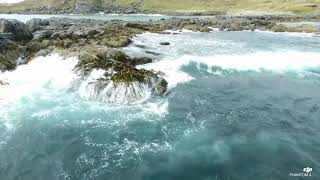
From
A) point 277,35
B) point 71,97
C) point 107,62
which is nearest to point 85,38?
point 107,62

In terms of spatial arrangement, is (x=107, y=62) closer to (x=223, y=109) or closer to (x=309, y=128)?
(x=223, y=109)

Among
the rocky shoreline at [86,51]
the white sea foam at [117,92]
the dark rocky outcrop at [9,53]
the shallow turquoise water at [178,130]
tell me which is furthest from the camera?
the dark rocky outcrop at [9,53]

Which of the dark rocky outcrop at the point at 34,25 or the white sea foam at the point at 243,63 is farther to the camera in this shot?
the dark rocky outcrop at the point at 34,25

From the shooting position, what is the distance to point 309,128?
97.8 feet

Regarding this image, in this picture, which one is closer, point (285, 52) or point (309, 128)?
point (309, 128)

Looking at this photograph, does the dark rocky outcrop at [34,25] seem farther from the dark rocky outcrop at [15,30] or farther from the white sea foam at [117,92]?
the white sea foam at [117,92]

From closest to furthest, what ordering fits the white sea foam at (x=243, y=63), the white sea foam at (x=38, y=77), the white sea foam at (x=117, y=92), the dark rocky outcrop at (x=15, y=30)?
the white sea foam at (x=117, y=92) < the white sea foam at (x=38, y=77) < the white sea foam at (x=243, y=63) < the dark rocky outcrop at (x=15, y=30)

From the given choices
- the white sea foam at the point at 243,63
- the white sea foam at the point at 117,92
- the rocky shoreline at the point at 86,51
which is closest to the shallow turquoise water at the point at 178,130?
the white sea foam at the point at 243,63

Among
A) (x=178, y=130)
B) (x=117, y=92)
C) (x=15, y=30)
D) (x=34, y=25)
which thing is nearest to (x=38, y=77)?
(x=117, y=92)

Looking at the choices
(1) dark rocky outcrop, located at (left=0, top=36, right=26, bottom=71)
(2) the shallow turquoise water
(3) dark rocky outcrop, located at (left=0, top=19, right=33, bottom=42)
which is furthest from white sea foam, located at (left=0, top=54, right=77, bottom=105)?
(3) dark rocky outcrop, located at (left=0, top=19, right=33, bottom=42)

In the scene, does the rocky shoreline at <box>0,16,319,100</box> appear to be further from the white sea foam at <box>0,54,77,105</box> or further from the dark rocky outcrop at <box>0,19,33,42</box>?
the white sea foam at <box>0,54,77,105</box>

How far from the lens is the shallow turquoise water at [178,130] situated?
78.5 feet

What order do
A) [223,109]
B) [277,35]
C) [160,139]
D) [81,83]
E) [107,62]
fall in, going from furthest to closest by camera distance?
1. [277,35]
2. [107,62]
3. [81,83]
4. [223,109]
5. [160,139]

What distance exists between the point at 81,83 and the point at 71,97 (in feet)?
10.3
